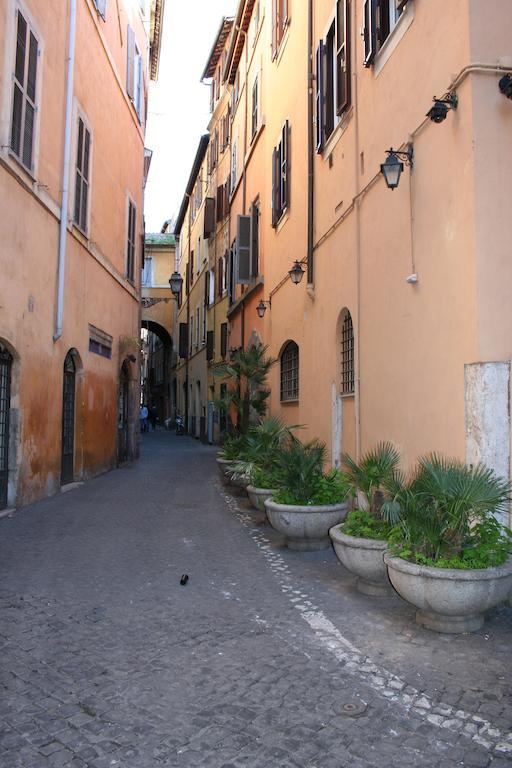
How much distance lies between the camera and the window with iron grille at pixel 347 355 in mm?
8555

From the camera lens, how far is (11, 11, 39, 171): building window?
8.47 m

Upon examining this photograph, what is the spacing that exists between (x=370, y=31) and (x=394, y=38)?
0.71m

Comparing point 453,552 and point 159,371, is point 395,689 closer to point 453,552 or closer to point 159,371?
point 453,552

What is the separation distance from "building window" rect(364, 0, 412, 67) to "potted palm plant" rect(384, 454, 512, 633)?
5.09 m

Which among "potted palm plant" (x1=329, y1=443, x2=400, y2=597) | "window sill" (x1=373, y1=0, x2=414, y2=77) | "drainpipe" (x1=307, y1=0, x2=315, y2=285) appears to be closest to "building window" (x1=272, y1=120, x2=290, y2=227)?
"drainpipe" (x1=307, y1=0, x2=315, y2=285)

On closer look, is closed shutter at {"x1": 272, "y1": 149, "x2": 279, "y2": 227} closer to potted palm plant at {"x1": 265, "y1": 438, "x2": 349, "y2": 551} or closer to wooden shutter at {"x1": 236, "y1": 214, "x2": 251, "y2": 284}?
wooden shutter at {"x1": 236, "y1": 214, "x2": 251, "y2": 284}

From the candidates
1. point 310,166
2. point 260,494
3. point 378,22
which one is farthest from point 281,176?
point 260,494

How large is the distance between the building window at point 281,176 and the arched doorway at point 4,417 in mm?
6141

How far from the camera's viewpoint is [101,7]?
12750 mm

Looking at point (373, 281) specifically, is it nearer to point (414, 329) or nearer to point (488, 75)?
point (414, 329)

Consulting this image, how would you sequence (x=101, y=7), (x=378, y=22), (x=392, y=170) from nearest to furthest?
(x=392, y=170), (x=378, y=22), (x=101, y=7)

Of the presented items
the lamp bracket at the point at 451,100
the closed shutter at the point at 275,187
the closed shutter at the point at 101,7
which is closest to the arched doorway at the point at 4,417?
the lamp bracket at the point at 451,100

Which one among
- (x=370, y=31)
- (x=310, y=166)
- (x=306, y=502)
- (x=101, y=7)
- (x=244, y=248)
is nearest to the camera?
(x=306, y=502)

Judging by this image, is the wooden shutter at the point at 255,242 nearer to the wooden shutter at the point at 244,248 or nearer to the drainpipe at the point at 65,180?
the wooden shutter at the point at 244,248
